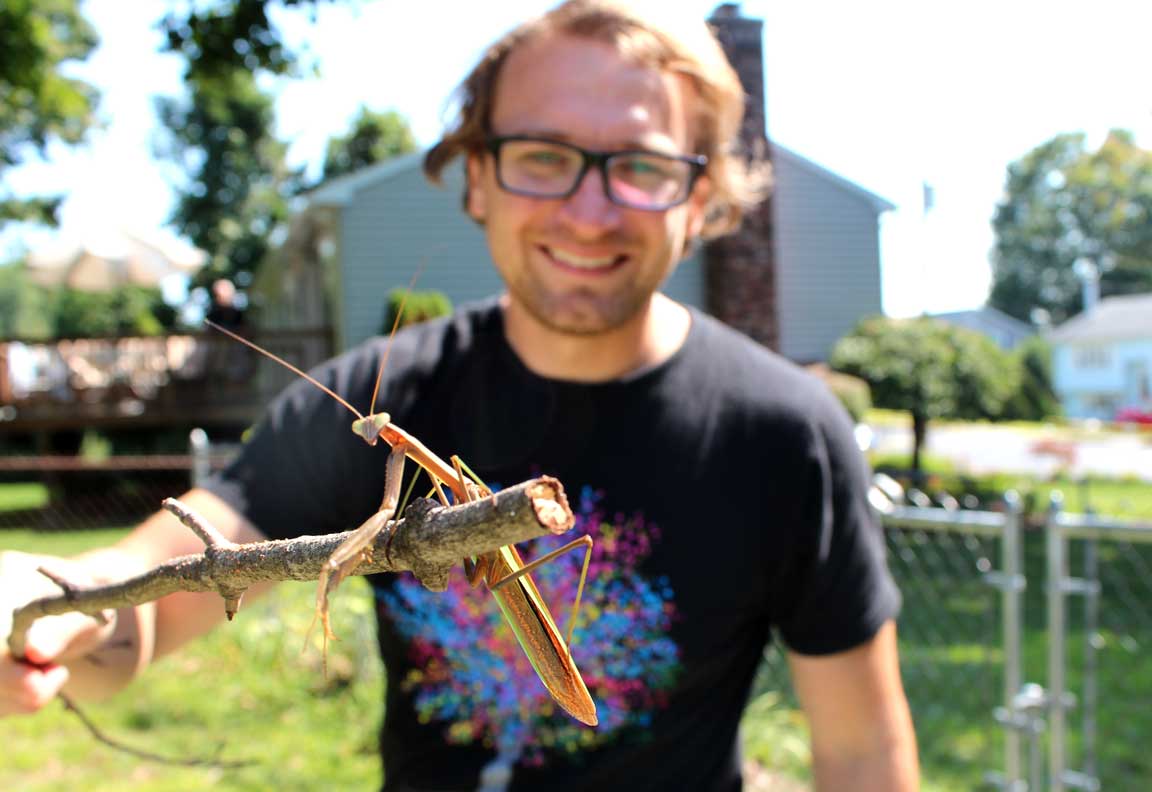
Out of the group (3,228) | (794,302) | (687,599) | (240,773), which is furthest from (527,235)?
(3,228)

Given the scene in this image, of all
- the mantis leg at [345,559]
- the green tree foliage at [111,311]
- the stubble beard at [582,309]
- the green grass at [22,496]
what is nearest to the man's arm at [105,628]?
the mantis leg at [345,559]

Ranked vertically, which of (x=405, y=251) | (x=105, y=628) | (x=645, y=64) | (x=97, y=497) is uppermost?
(x=405, y=251)

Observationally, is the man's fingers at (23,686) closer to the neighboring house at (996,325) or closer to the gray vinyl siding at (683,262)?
the gray vinyl siding at (683,262)

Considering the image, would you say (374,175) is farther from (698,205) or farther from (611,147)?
(611,147)

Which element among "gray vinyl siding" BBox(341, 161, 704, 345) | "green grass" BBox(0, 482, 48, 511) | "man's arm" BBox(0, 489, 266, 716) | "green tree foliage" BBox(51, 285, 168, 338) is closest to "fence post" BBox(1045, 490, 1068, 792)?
"man's arm" BBox(0, 489, 266, 716)

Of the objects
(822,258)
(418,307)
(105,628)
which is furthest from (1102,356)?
(105,628)

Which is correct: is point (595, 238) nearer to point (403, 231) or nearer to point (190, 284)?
point (403, 231)

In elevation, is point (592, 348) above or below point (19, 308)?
below
